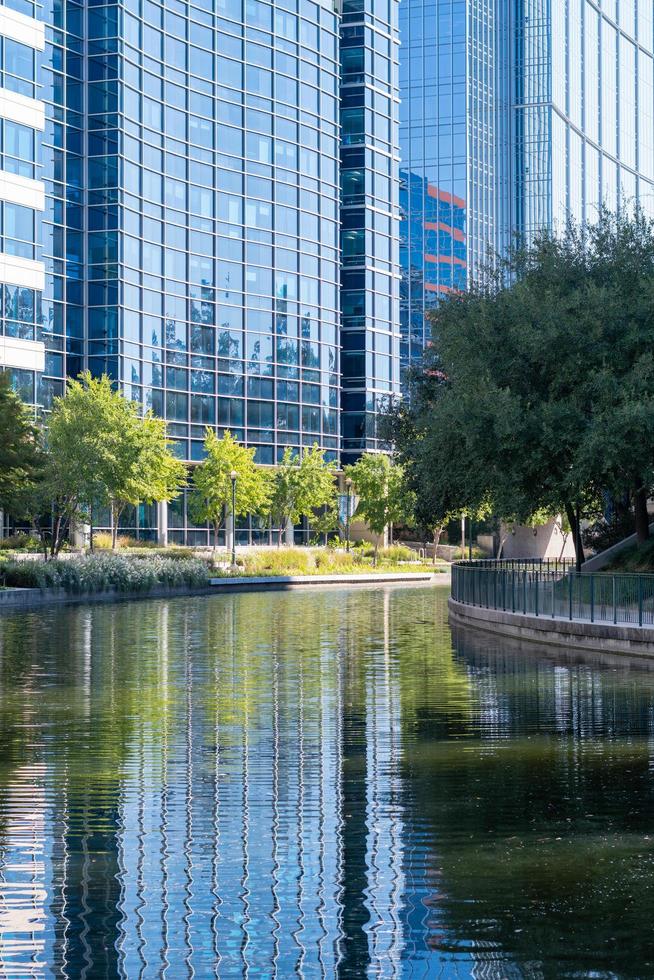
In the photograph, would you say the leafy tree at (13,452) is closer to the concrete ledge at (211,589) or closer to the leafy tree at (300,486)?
the concrete ledge at (211,589)

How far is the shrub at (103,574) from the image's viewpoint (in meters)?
50.3

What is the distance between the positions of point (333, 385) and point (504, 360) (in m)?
64.7

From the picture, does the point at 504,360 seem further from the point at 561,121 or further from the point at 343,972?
the point at 561,121

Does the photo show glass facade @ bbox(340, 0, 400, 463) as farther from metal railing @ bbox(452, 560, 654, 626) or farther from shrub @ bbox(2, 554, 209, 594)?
metal railing @ bbox(452, 560, 654, 626)

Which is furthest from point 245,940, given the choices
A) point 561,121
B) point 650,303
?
point 561,121

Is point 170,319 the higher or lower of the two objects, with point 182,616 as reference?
higher

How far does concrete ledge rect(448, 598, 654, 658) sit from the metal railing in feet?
0.74

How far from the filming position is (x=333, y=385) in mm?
99938

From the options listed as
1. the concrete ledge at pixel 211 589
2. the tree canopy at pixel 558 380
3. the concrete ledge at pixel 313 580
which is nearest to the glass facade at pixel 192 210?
the concrete ledge at pixel 313 580

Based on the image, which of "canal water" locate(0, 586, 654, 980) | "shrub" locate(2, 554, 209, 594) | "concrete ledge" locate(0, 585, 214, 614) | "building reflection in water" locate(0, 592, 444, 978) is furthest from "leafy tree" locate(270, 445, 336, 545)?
"canal water" locate(0, 586, 654, 980)

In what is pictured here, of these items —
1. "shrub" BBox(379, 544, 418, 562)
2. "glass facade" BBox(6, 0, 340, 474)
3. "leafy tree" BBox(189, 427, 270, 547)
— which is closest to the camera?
"leafy tree" BBox(189, 427, 270, 547)

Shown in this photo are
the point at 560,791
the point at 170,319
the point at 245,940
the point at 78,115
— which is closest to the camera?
the point at 245,940

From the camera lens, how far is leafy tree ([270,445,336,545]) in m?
86.9

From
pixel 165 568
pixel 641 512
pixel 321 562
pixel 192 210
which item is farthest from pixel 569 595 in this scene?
pixel 192 210
